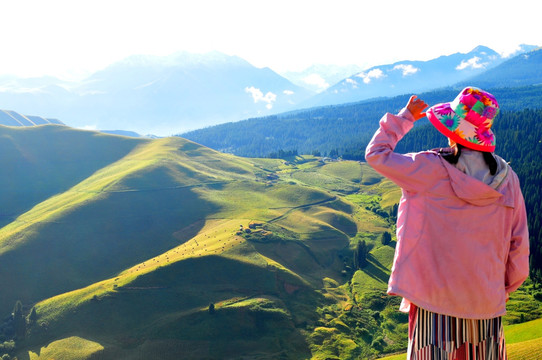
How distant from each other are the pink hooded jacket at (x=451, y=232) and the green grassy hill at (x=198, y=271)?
230 ft

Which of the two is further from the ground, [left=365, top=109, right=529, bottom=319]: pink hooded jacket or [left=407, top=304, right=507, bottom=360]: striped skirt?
[left=365, top=109, right=529, bottom=319]: pink hooded jacket

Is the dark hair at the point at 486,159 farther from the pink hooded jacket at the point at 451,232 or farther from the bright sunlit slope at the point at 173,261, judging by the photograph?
the bright sunlit slope at the point at 173,261

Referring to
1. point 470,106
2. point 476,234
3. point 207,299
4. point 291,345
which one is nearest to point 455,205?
point 476,234

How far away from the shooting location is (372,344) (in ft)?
248

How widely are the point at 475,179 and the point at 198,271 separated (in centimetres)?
9499

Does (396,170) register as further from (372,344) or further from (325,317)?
(325,317)

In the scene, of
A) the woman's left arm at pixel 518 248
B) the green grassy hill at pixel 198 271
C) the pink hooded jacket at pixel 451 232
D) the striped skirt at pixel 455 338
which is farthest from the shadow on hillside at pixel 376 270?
the pink hooded jacket at pixel 451 232

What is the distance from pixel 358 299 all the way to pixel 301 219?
160ft

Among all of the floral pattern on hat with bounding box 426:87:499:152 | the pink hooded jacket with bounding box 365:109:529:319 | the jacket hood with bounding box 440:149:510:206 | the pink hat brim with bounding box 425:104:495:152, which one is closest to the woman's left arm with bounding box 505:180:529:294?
the pink hooded jacket with bounding box 365:109:529:319

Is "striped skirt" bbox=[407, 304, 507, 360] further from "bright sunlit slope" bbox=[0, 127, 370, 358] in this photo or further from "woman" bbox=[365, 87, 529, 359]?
"bright sunlit slope" bbox=[0, 127, 370, 358]

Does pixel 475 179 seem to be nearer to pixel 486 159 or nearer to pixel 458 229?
pixel 486 159

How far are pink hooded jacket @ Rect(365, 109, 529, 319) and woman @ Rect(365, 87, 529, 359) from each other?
0.01 m

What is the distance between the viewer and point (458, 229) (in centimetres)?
684

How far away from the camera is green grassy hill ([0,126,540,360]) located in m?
77.1
